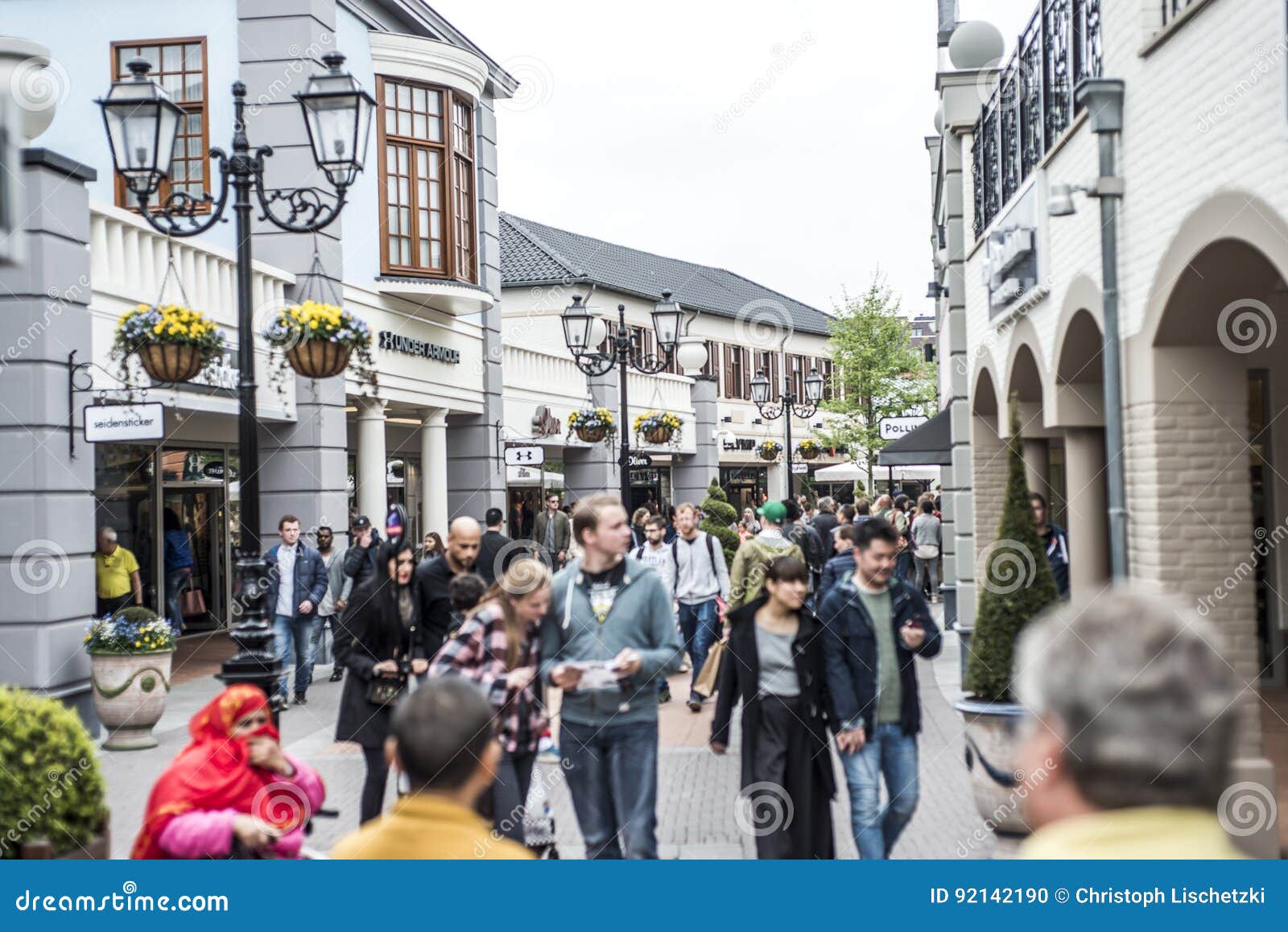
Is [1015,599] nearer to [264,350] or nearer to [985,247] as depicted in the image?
[985,247]

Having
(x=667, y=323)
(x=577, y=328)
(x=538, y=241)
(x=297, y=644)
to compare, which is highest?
(x=538, y=241)

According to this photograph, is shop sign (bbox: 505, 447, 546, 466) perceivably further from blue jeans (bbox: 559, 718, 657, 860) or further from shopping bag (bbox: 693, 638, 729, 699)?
blue jeans (bbox: 559, 718, 657, 860)

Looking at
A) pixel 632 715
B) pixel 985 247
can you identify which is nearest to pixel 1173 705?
pixel 632 715

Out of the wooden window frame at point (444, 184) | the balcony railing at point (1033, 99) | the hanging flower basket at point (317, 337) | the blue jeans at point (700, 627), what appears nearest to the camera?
the balcony railing at point (1033, 99)

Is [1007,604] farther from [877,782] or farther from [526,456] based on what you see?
[526,456]

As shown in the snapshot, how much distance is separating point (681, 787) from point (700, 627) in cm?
364

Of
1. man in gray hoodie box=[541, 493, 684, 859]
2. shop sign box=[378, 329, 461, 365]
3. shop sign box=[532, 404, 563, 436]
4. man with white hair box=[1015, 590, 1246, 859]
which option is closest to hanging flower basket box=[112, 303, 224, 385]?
man in gray hoodie box=[541, 493, 684, 859]

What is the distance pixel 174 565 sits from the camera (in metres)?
18.1

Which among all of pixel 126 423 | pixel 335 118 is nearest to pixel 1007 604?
pixel 335 118

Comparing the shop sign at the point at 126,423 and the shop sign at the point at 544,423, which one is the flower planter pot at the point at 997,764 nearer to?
the shop sign at the point at 126,423

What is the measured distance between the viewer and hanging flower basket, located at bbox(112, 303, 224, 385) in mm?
11094

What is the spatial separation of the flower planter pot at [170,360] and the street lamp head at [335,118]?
2543 mm

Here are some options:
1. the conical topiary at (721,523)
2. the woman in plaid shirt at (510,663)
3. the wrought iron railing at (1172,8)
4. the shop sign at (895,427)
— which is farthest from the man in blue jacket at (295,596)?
the shop sign at (895,427)

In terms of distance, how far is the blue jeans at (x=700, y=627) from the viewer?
42.6 feet
